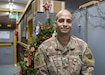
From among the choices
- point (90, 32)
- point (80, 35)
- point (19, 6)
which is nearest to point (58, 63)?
point (90, 32)

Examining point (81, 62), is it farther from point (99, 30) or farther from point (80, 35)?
point (80, 35)

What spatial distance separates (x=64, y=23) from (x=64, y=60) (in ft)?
0.99

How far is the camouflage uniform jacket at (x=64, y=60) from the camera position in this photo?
1.53 meters

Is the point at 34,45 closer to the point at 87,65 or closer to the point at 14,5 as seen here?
the point at 87,65

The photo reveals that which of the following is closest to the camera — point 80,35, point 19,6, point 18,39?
point 80,35

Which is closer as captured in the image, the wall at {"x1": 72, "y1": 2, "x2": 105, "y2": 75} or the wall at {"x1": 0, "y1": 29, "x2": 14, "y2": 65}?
the wall at {"x1": 72, "y1": 2, "x2": 105, "y2": 75}

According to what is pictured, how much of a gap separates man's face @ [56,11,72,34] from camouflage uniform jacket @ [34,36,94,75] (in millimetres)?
120

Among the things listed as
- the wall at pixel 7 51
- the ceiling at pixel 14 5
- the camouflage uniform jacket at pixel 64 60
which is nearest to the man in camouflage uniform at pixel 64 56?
the camouflage uniform jacket at pixel 64 60

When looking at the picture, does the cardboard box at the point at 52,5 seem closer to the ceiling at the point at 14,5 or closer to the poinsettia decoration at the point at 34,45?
the poinsettia decoration at the point at 34,45

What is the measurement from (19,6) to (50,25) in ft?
26.8

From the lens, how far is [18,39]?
27.1 ft

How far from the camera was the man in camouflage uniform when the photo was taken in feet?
5.03

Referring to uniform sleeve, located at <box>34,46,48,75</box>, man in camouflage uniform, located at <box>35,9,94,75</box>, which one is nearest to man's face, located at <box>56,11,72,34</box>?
man in camouflage uniform, located at <box>35,9,94,75</box>

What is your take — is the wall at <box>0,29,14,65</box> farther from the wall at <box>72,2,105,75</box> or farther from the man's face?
the man's face
